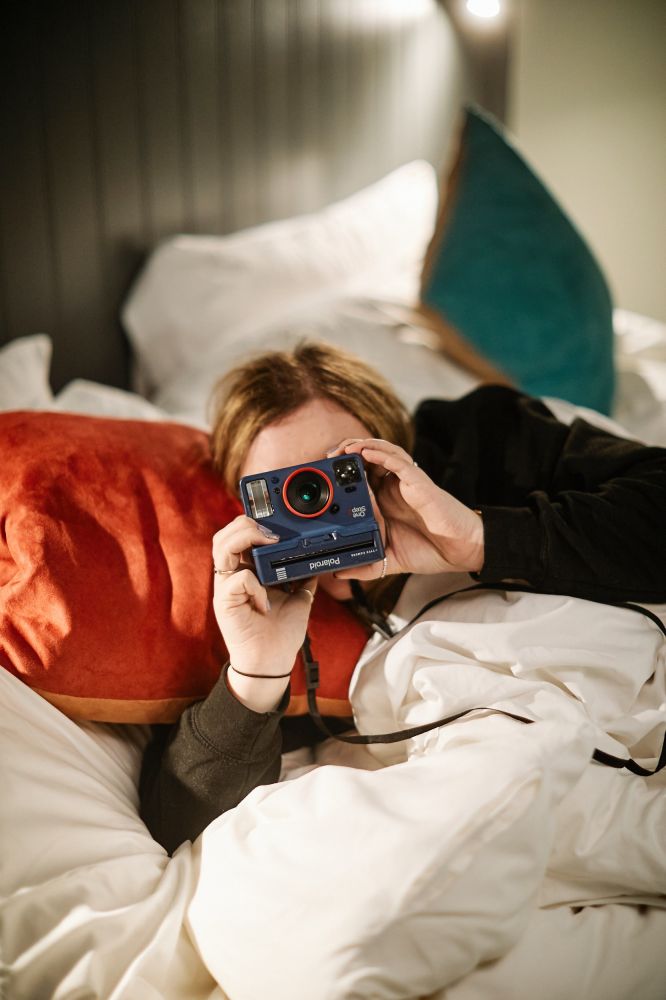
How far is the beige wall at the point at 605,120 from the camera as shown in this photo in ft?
8.09

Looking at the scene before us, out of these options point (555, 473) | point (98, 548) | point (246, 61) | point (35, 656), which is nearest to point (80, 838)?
point (35, 656)

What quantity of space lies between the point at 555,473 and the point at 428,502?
0.22 metres

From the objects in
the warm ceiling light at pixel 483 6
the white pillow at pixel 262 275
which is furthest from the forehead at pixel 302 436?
the warm ceiling light at pixel 483 6

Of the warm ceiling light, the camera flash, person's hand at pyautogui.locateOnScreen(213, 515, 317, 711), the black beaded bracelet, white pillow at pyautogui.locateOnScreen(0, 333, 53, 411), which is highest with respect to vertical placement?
the warm ceiling light

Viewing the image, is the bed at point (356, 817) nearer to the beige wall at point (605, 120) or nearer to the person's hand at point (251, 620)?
the person's hand at point (251, 620)

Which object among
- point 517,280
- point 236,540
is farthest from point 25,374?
point 517,280

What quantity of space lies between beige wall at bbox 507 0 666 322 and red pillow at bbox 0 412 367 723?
2.19 metres

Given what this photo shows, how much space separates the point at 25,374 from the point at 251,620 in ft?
2.27

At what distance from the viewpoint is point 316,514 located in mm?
804

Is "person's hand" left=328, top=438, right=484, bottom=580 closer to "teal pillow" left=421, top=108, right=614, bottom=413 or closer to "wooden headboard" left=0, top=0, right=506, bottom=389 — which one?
"teal pillow" left=421, top=108, right=614, bottom=413

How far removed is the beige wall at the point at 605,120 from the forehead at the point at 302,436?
210 cm

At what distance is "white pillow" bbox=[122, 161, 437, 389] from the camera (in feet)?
5.10

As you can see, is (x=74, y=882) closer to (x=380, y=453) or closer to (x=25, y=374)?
(x=380, y=453)

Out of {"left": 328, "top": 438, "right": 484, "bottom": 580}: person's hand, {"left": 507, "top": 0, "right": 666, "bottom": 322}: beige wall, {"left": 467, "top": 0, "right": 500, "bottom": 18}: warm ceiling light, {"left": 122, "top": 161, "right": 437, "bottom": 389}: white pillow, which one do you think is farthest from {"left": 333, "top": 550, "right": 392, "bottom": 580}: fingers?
{"left": 507, "top": 0, "right": 666, "bottom": 322}: beige wall
